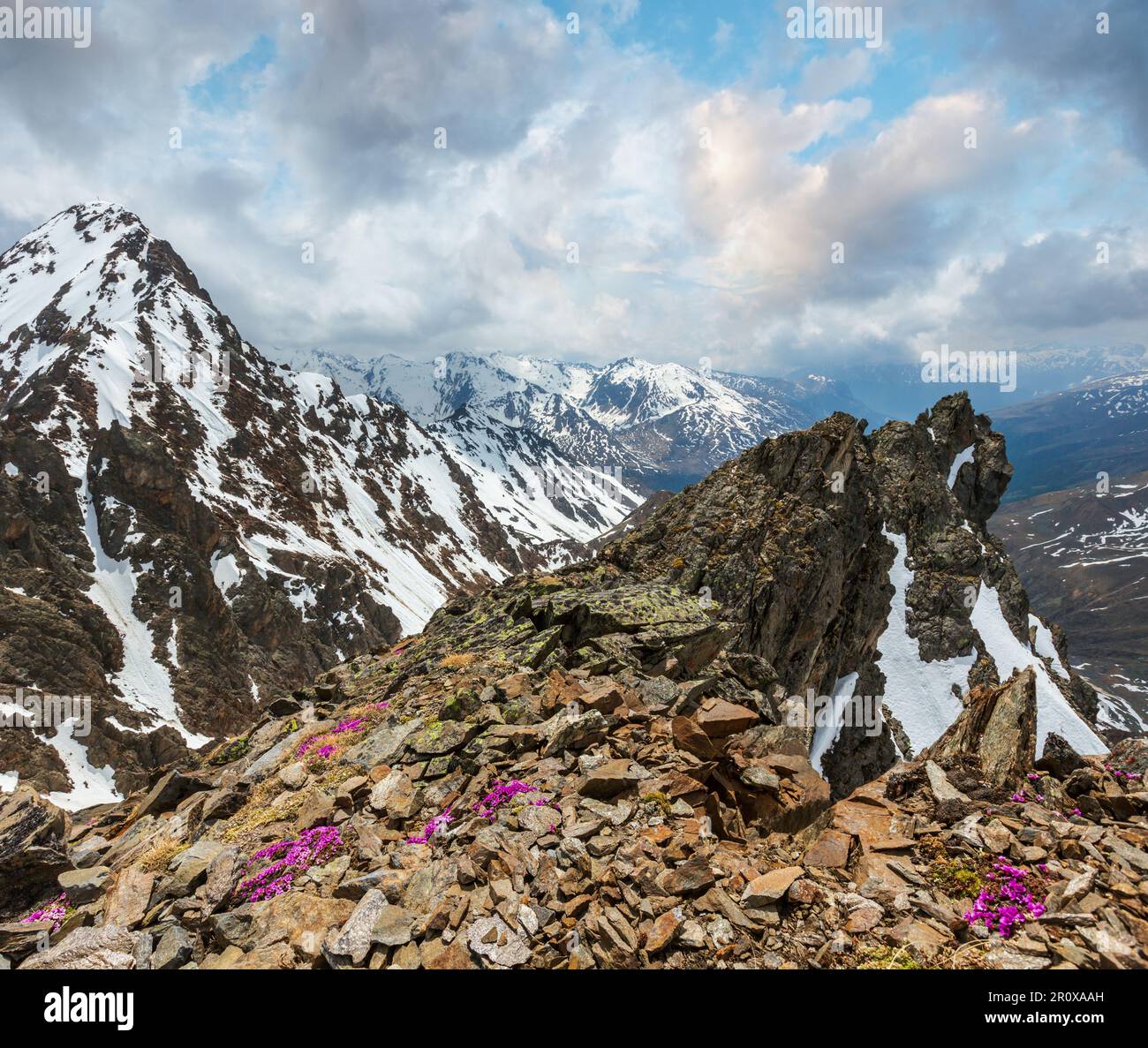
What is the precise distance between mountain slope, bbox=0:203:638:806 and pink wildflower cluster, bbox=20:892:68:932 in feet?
201

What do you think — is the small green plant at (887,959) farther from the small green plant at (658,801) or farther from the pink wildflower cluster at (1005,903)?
the small green plant at (658,801)

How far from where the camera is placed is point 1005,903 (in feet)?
22.3

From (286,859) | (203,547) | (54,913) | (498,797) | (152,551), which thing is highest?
(203,547)

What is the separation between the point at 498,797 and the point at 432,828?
1258 millimetres

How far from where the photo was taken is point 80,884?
35.2 feet

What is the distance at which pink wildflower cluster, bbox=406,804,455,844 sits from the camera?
31.8 feet

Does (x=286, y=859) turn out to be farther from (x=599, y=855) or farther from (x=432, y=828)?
(x=599, y=855)

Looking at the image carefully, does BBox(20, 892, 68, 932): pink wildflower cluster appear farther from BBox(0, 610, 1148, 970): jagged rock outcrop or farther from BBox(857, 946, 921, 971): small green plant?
BBox(857, 946, 921, 971): small green plant

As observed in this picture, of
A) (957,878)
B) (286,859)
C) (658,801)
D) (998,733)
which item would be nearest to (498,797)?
(658,801)

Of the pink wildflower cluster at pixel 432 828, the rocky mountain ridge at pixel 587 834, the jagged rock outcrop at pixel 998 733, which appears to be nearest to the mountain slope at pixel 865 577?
the jagged rock outcrop at pixel 998 733

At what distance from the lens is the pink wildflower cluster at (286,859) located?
9.03 m

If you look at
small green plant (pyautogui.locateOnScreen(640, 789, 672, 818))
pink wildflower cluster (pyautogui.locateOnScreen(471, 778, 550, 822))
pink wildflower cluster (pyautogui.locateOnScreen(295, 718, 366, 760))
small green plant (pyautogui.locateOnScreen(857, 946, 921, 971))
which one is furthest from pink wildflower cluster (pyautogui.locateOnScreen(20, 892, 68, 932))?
small green plant (pyautogui.locateOnScreen(857, 946, 921, 971))

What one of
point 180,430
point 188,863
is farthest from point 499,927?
point 180,430
